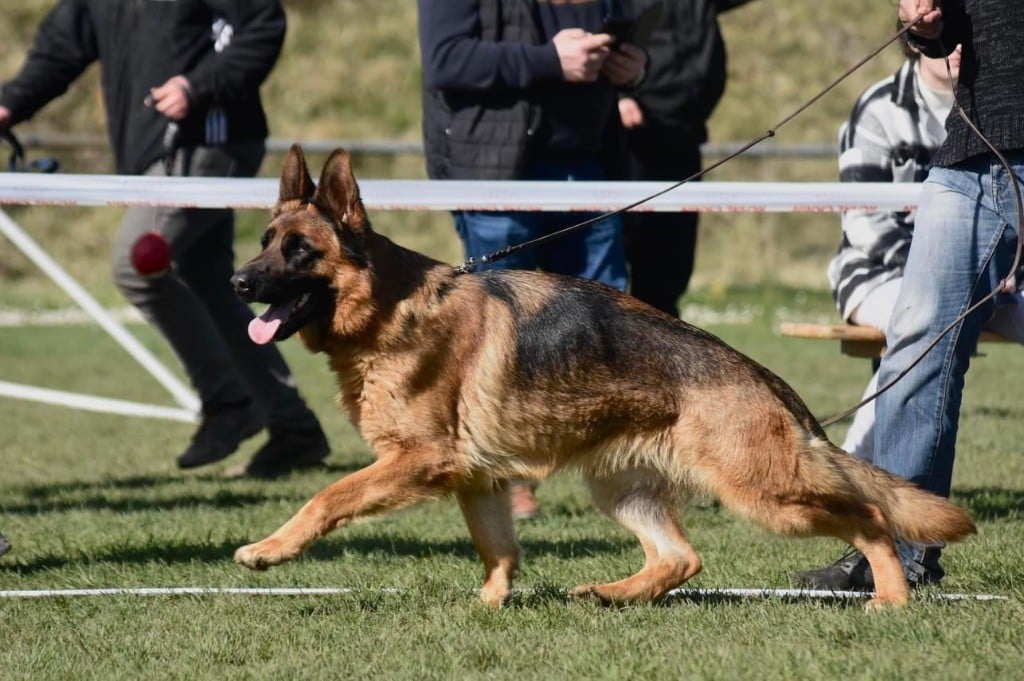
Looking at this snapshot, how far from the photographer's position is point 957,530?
14.1ft

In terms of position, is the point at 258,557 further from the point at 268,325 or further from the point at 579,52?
the point at 579,52

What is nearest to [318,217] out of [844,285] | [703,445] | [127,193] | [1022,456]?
[703,445]

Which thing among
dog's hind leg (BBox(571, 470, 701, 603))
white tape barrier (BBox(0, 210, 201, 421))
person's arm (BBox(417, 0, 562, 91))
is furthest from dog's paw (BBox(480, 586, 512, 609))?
white tape barrier (BBox(0, 210, 201, 421))

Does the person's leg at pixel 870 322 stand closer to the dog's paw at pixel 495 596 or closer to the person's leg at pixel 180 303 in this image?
the dog's paw at pixel 495 596

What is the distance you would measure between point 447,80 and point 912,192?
2.04 meters

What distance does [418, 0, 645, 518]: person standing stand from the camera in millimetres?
5750

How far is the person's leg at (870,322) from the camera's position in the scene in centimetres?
586

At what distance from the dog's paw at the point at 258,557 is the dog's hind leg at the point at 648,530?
1016 mm

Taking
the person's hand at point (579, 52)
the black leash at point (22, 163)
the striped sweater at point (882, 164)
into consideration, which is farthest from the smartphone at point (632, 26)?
the black leash at point (22, 163)

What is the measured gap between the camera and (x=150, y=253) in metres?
6.86

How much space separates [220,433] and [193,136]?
162 centimetres

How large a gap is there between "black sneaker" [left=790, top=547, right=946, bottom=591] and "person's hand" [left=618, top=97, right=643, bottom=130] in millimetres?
3545

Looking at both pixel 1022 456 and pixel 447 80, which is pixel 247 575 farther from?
pixel 1022 456

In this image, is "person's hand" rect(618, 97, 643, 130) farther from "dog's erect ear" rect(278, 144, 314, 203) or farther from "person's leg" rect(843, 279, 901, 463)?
"dog's erect ear" rect(278, 144, 314, 203)
